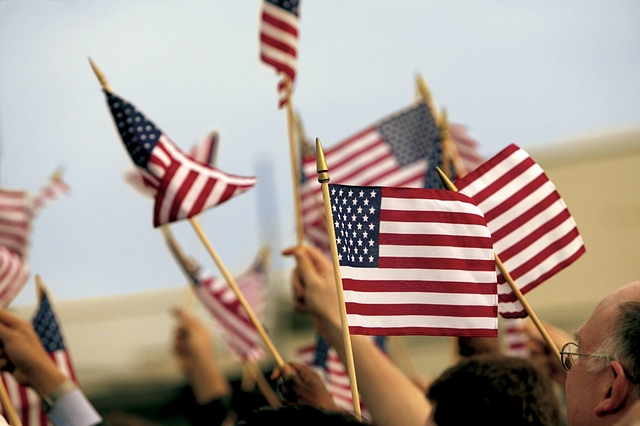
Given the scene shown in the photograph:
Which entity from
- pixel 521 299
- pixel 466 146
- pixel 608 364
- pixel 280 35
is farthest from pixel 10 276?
pixel 608 364

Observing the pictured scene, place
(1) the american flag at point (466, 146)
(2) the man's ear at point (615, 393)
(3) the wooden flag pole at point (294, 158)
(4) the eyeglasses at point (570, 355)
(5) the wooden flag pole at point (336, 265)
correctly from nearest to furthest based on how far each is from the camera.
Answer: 1. (2) the man's ear at point (615, 393)
2. (4) the eyeglasses at point (570, 355)
3. (5) the wooden flag pole at point (336, 265)
4. (3) the wooden flag pole at point (294, 158)
5. (1) the american flag at point (466, 146)

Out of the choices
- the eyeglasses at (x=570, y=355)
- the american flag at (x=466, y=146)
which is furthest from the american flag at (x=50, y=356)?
the american flag at (x=466, y=146)

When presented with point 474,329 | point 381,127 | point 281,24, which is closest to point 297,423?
point 474,329

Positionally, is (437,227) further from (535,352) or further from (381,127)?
(381,127)

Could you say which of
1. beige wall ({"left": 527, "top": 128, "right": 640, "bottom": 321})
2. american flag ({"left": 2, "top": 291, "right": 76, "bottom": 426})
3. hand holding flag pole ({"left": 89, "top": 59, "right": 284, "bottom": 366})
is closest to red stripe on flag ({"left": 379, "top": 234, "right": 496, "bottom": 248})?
hand holding flag pole ({"left": 89, "top": 59, "right": 284, "bottom": 366})

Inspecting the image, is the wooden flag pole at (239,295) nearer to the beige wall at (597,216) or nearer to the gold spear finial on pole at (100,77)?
the gold spear finial on pole at (100,77)

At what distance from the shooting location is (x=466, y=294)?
3098mm

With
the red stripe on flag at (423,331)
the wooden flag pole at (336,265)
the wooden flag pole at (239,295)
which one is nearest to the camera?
the wooden flag pole at (336,265)

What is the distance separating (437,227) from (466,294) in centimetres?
23

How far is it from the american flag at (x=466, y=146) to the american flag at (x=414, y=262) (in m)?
3.68

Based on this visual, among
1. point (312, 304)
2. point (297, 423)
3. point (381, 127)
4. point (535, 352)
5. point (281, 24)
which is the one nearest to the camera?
point (297, 423)

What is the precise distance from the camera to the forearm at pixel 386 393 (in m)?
3.18

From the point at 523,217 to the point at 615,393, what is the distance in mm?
1544

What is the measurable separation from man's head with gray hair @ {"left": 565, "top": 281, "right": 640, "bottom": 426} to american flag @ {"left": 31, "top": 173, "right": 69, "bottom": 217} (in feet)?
15.5
